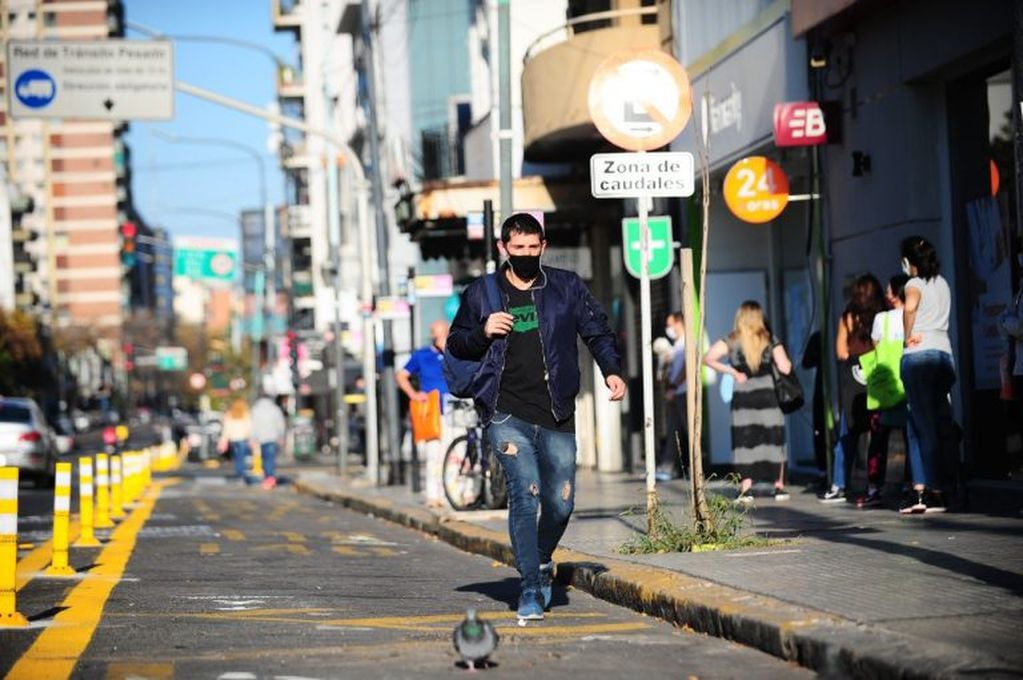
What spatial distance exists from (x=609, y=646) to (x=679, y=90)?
4.91 m

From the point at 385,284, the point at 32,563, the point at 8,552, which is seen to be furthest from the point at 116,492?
the point at 8,552

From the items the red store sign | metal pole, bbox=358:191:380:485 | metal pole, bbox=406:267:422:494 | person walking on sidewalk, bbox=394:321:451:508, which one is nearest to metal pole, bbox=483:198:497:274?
person walking on sidewalk, bbox=394:321:451:508

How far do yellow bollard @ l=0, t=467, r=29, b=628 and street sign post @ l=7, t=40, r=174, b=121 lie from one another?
1953 centimetres

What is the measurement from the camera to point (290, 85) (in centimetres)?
10281

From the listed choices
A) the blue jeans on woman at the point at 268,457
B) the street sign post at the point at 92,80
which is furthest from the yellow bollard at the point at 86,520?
the blue jeans on woman at the point at 268,457

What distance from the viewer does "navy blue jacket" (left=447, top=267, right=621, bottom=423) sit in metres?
9.66

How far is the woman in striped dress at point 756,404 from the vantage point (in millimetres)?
16984

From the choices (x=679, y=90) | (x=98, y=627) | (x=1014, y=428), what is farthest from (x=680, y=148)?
(x=98, y=627)

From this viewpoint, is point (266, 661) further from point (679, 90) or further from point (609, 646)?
point (679, 90)

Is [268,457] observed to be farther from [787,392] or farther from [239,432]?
[787,392]

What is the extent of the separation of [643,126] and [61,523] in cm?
466

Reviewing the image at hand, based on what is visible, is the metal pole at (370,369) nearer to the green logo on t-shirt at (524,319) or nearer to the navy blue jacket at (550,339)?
the navy blue jacket at (550,339)

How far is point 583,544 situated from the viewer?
1313 cm

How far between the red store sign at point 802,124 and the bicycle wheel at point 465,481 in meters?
4.17
